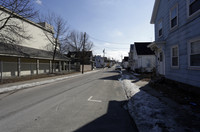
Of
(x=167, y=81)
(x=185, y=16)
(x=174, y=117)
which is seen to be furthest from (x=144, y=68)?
(x=174, y=117)

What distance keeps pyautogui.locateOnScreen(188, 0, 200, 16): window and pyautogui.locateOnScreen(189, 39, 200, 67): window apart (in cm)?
168

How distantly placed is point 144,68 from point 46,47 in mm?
22169

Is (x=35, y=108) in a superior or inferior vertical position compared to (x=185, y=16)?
inferior

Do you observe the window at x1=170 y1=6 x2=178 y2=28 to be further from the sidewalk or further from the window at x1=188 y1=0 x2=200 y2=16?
the sidewalk

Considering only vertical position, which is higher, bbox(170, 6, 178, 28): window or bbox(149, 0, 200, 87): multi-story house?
bbox(170, 6, 178, 28): window

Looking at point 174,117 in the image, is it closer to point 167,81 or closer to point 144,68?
point 167,81

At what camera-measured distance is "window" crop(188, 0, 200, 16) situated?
5773mm

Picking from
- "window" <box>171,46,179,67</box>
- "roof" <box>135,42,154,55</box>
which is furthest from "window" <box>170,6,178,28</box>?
"roof" <box>135,42,154,55</box>

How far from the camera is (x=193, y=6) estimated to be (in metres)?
6.12

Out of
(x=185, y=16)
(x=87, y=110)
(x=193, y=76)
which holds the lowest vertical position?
(x=87, y=110)

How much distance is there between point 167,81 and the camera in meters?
9.20

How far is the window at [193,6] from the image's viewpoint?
227 inches

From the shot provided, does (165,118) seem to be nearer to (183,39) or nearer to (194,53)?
(194,53)

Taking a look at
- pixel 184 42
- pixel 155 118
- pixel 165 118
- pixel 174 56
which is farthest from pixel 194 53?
pixel 155 118
